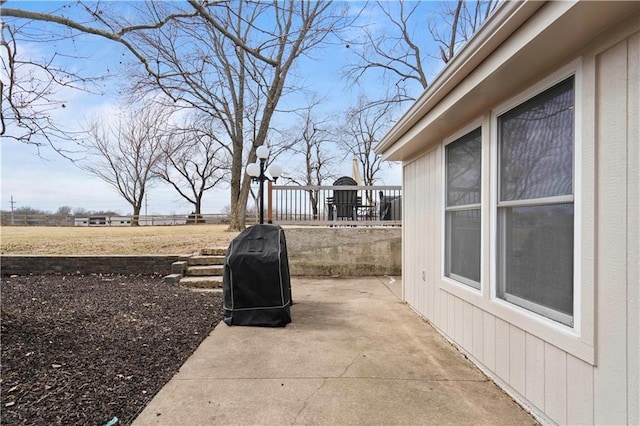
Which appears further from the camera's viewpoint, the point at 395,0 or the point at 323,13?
the point at 395,0

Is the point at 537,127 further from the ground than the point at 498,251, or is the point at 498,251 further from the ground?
the point at 537,127

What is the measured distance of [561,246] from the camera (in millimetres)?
2064

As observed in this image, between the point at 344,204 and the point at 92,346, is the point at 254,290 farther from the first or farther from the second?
the point at 344,204

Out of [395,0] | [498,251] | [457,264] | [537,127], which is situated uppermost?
[395,0]

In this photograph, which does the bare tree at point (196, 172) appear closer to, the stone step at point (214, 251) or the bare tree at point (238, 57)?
the bare tree at point (238, 57)

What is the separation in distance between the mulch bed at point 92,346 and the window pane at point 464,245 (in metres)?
2.81

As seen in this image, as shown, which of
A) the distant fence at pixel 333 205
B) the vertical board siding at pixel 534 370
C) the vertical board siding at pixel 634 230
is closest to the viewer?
the vertical board siding at pixel 634 230

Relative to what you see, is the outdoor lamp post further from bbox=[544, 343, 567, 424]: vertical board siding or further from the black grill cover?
bbox=[544, 343, 567, 424]: vertical board siding

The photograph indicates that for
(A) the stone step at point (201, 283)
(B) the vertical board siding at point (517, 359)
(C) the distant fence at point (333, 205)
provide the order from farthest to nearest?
1. (C) the distant fence at point (333, 205)
2. (A) the stone step at point (201, 283)
3. (B) the vertical board siding at point (517, 359)

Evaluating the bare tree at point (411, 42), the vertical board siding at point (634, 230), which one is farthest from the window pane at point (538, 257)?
the bare tree at point (411, 42)

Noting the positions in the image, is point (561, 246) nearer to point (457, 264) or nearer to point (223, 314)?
point (457, 264)

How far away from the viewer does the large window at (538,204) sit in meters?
2.03

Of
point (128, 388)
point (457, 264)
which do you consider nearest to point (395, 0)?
point (457, 264)

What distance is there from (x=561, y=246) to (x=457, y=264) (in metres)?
1.50
